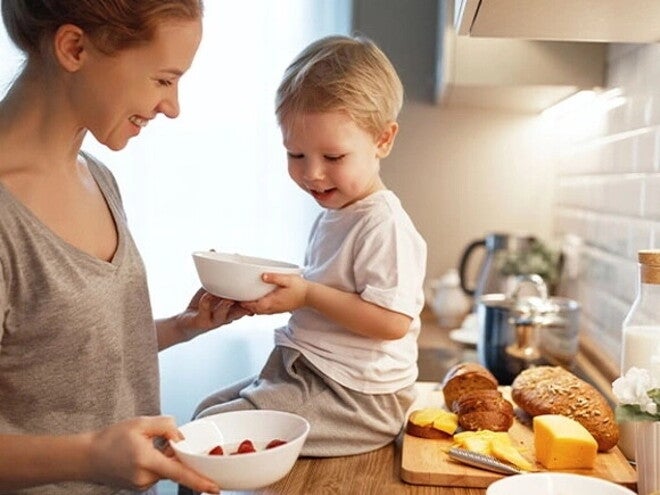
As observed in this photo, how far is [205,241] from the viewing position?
261cm

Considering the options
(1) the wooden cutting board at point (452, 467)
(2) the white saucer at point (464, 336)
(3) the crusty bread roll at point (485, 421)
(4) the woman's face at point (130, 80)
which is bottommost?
(2) the white saucer at point (464, 336)

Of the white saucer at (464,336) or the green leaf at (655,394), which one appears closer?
the green leaf at (655,394)

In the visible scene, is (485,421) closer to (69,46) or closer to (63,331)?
(63,331)

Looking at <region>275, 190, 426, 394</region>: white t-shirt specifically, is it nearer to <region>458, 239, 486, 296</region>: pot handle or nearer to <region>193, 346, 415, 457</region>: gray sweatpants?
<region>193, 346, 415, 457</region>: gray sweatpants

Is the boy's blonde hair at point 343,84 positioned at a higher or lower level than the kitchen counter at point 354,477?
higher

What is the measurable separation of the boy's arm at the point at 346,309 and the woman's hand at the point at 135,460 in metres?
0.27

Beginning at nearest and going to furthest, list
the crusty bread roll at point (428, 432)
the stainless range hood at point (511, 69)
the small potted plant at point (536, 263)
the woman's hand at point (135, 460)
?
the woman's hand at point (135, 460), the crusty bread roll at point (428, 432), the stainless range hood at point (511, 69), the small potted plant at point (536, 263)

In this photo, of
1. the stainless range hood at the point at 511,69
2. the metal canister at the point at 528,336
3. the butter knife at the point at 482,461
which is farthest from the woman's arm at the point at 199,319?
the stainless range hood at the point at 511,69

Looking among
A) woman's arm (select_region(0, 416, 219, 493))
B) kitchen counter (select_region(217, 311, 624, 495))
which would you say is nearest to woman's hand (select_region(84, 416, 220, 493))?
woman's arm (select_region(0, 416, 219, 493))

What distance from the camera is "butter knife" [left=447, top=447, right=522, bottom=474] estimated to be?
3.43 ft

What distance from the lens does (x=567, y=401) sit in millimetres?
1168

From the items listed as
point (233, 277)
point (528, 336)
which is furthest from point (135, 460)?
point (528, 336)

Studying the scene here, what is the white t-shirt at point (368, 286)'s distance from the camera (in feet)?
3.63

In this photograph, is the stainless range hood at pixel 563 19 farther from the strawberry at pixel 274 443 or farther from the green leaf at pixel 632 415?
the strawberry at pixel 274 443
